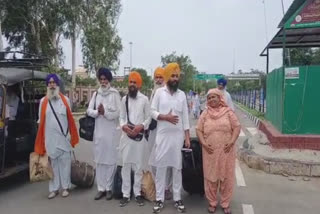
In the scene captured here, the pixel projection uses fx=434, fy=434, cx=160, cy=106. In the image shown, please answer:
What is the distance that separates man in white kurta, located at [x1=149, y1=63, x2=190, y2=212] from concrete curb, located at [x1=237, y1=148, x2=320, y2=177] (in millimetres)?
3140

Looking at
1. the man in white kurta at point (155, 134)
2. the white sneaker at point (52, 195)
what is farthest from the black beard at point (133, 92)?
the white sneaker at point (52, 195)

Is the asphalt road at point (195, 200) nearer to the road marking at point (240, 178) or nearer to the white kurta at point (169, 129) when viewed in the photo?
the road marking at point (240, 178)

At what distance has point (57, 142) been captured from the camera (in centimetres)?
683

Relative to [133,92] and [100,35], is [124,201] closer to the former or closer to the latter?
[133,92]

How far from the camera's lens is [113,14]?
42.3 m

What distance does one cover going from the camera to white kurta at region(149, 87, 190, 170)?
600 centimetres

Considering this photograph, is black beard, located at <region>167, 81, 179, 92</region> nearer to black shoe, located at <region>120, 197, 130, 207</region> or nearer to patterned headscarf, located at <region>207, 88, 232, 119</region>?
patterned headscarf, located at <region>207, 88, 232, 119</region>

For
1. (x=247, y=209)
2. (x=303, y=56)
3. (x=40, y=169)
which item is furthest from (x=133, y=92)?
(x=303, y=56)

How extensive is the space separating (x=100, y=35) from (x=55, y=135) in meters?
33.9

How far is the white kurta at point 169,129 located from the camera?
19.7ft

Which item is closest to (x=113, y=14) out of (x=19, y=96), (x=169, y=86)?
(x=19, y=96)

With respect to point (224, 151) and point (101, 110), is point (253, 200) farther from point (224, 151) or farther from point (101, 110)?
point (101, 110)

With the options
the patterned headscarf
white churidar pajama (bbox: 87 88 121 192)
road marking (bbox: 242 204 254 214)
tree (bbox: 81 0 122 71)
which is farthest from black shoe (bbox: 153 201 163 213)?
tree (bbox: 81 0 122 71)

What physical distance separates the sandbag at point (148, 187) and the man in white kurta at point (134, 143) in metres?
0.09
